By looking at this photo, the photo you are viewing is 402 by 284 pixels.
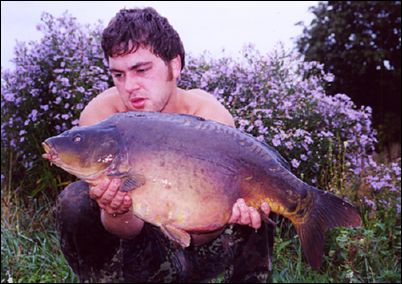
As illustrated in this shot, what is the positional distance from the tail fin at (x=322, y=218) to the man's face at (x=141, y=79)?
69cm

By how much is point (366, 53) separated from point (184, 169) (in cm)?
1532

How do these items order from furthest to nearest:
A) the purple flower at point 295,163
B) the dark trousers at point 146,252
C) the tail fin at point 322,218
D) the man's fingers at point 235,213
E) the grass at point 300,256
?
the purple flower at point 295,163 < the grass at point 300,256 < the dark trousers at point 146,252 < the tail fin at point 322,218 < the man's fingers at point 235,213

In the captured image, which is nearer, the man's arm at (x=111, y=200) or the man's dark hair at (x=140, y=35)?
the man's arm at (x=111, y=200)

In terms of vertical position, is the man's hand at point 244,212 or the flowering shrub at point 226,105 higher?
the flowering shrub at point 226,105

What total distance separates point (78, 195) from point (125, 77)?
479mm

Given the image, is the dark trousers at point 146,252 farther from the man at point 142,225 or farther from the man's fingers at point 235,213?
the man's fingers at point 235,213

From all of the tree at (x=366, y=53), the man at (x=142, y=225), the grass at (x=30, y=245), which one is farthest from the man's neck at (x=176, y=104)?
the tree at (x=366, y=53)

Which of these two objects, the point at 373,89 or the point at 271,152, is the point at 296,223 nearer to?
the point at 271,152

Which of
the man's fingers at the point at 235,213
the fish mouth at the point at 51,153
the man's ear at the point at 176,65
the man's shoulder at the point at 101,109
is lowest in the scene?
the man's fingers at the point at 235,213

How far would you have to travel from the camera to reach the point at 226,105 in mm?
4215

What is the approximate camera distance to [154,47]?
231 centimetres

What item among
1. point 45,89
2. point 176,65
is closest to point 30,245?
point 45,89

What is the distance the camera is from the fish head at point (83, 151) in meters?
1.69

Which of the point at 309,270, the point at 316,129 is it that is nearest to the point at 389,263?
the point at 309,270
